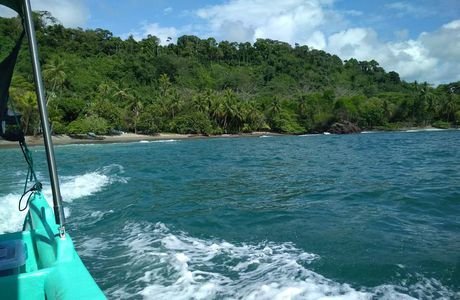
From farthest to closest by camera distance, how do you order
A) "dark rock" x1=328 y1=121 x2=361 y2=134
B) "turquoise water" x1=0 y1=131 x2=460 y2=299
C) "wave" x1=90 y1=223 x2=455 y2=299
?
"dark rock" x1=328 y1=121 x2=361 y2=134 → "turquoise water" x1=0 y1=131 x2=460 y2=299 → "wave" x1=90 y1=223 x2=455 y2=299

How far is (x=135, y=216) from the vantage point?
10.3 metres

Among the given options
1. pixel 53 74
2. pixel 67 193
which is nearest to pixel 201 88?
pixel 53 74

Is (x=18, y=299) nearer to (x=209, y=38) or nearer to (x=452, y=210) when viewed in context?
(x=452, y=210)

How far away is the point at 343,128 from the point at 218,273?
88.5m

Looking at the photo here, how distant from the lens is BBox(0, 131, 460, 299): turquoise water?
5688 mm

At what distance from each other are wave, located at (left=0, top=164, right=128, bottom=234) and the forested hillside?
3978 centimetres

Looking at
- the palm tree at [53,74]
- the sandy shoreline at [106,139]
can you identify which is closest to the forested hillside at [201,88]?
the palm tree at [53,74]

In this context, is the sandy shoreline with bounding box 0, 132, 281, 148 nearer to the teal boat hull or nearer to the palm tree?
the palm tree

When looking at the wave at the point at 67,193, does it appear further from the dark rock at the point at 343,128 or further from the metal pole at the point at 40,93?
the dark rock at the point at 343,128

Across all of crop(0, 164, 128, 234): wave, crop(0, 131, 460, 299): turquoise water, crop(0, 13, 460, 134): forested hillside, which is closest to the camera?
crop(0, 131, 460, 299): turquoise water

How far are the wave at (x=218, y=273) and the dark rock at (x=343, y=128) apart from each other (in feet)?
284

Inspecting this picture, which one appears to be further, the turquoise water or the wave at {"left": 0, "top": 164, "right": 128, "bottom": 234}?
the wave at {"left": 0, "top": 164, "right": 128, "bottom": 234}

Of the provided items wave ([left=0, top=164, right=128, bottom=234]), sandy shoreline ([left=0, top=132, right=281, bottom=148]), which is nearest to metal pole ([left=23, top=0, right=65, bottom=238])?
wave ([left=0, top=164, right=128, bottom=234])

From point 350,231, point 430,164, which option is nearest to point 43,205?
point 350,231
